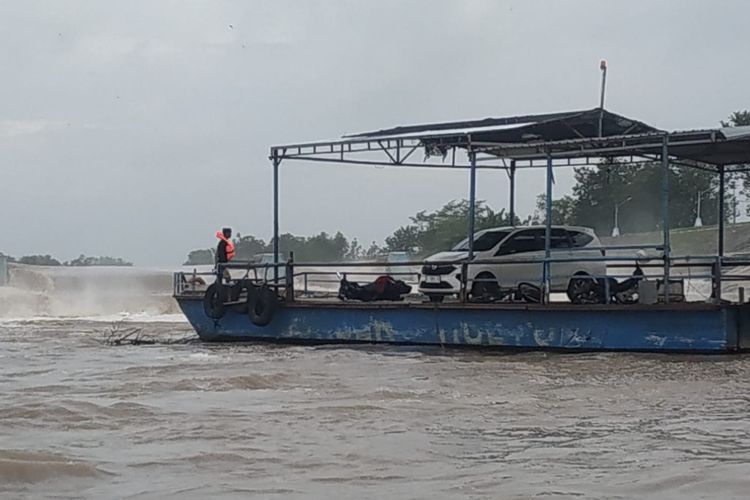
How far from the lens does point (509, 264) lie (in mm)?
16734

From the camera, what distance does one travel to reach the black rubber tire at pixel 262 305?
18172mm

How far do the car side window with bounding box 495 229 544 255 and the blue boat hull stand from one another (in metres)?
1.85

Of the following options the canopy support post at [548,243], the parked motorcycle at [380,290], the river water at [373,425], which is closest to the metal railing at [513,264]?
the canopy support post at [548,243]

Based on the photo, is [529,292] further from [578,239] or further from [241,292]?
[241,292]

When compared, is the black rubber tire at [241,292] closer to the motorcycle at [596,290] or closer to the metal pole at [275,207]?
the metal pole at [275,207]

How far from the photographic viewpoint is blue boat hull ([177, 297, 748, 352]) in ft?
47.3

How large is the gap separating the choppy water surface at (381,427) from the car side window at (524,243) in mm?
2257

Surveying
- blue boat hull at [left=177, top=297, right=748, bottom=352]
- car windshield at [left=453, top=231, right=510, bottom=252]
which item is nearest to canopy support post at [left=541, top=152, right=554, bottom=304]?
blue boat hull at [left=177, top=297, right=748, bottom=352]

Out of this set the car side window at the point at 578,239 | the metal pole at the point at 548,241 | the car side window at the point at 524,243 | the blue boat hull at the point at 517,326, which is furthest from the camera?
the car side window at the point at 578,239

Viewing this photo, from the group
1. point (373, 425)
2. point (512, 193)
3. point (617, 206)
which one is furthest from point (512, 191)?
point (617, 206)

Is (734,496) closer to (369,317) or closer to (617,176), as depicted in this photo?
(369,317)

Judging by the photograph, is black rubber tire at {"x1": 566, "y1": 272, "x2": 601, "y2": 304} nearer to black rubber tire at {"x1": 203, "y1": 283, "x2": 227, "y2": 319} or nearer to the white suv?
the white suv

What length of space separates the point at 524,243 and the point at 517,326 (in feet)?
7.79

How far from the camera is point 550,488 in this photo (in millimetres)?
Result: 7020
